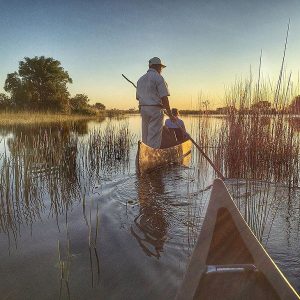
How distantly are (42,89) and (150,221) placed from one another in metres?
44.7

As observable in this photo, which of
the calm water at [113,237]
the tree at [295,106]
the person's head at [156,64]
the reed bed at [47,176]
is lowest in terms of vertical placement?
the calm water at [113,237]

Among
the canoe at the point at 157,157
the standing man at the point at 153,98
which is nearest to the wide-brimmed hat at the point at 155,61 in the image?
the standing man at the point at 153,98

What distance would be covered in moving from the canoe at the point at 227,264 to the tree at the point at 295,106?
11.4 feet

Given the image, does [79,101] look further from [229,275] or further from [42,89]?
[229,275]

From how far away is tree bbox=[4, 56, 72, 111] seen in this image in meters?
43.4

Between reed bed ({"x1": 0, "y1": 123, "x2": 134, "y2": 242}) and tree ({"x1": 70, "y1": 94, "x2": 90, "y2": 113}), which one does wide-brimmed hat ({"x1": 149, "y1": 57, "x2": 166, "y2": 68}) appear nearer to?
reed bed ({"x1": 0, "y1": 123, "x2": 134, "y2": 242})

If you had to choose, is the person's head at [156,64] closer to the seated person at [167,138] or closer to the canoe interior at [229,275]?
the seated person at [167,138]

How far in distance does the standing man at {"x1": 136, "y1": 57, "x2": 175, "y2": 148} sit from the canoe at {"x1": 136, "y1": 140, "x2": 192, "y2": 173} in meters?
0.46

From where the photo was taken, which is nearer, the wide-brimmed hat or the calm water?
the calm water

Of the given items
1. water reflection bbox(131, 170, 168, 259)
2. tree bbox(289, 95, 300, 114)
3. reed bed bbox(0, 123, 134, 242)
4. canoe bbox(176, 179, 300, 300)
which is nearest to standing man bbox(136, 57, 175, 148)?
reed bed bbox(0, 123, 134, 242)

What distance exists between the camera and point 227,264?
6.30 feet

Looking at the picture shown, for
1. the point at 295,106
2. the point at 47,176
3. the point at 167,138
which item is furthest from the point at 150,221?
the point at 167,138

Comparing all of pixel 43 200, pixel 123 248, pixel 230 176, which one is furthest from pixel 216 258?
pixel 230 176

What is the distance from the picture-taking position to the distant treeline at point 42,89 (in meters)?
43.2
